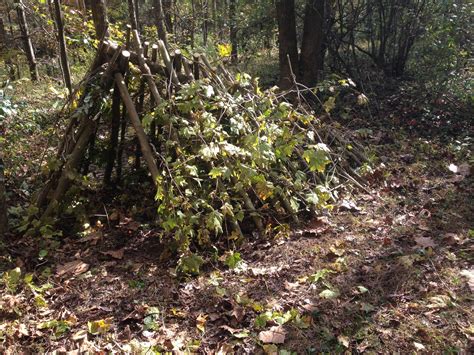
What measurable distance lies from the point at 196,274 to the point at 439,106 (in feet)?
21.3

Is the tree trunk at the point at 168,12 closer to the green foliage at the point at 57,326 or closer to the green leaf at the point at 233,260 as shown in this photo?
the green leaf at the point at 233,260

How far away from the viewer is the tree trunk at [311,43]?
317 inches

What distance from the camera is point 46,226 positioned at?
3.89 meters

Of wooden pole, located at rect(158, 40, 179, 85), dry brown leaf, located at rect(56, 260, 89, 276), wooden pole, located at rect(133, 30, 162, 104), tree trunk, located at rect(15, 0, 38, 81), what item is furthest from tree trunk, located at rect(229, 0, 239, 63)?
dry brown leaf, located at rect(56, 260, 89, 276)

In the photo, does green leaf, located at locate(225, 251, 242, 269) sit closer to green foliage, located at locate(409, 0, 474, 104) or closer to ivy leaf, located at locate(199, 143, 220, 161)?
ivy leaf, located at locate(199, 143, 220, 161)

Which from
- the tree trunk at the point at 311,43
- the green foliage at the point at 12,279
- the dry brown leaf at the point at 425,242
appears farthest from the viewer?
the tree trunk at the point at 311,43

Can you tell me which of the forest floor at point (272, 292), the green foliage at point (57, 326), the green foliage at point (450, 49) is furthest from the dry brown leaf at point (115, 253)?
the green foliage at point (450, 49)

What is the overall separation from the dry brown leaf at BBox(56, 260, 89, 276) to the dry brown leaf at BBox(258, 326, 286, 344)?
1642mm

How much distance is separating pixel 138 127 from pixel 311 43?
527cm

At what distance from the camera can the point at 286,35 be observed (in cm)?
804

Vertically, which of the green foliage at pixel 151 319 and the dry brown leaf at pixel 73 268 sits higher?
the dry brown leaf at pixel 73 268

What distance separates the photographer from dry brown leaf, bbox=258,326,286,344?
2.71 metres

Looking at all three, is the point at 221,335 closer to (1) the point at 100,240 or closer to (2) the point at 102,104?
(1) the point at 100,240

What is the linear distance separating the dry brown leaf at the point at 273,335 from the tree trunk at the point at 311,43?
20.7ft
